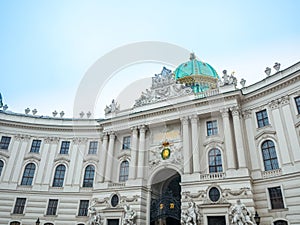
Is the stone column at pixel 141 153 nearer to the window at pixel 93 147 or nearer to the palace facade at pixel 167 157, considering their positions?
the palace facade at pixel 167 157

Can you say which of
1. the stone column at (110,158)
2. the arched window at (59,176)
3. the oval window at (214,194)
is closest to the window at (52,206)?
the arched window at (59,176)

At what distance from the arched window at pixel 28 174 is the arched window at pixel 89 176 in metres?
7.06

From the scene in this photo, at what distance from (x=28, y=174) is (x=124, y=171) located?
43.8 ft

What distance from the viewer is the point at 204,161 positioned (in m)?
27.7

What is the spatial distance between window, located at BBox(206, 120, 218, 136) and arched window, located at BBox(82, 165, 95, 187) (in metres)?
A: 16.7

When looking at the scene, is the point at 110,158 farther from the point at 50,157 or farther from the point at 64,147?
the point at 50,157

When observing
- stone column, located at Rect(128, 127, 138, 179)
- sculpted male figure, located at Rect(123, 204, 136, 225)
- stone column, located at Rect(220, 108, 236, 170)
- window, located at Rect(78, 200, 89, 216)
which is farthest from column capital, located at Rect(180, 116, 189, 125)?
window, located at Rect(78, 200, 89, 216)

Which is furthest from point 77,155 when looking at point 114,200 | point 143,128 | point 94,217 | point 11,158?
point 143,128

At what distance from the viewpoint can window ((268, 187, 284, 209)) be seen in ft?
74.9

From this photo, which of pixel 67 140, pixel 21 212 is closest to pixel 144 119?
pixel 67 140

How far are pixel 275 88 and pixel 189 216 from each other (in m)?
15.8

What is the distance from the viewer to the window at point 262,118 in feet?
88.8

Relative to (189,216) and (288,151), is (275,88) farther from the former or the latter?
(189,216)

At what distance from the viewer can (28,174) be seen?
3422cm
